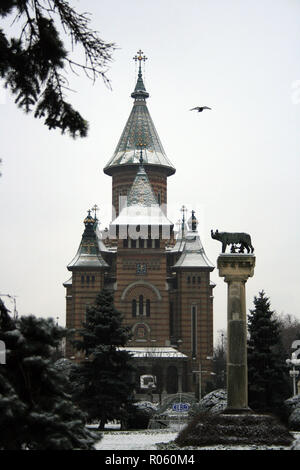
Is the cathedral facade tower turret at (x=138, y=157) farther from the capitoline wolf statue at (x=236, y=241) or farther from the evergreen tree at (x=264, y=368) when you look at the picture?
the capitoline wolf statue at (x=236, y=241)

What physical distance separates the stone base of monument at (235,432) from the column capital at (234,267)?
355cm

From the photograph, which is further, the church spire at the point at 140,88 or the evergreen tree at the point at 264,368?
the church spire at the point at 140,88

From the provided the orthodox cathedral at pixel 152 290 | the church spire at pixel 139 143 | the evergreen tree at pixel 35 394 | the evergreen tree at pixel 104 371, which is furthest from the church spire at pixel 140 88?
the evergreen tree at pixel 35 394

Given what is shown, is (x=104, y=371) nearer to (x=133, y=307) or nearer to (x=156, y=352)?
(x=156, y=352)

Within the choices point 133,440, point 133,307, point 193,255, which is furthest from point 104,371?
point 193,255

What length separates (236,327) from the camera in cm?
2212

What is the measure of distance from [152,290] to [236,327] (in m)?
45.5

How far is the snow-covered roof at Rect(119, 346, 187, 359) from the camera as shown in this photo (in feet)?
211

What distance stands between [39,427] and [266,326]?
2390 centimetres

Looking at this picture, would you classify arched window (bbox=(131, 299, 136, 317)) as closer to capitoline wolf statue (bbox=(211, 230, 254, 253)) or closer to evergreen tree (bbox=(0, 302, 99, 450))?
capitoline wolf statue (bbox=(211, 230, 254, 253))

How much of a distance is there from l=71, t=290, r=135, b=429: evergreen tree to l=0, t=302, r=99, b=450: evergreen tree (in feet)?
69.9

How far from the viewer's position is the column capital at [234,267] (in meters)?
22.5
